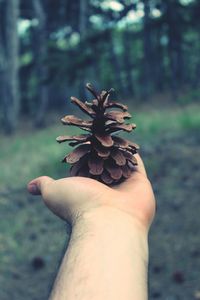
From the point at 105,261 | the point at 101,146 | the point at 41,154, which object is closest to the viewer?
the point at 105,261

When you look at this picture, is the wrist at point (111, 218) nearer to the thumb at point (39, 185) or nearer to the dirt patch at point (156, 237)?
the thumb at point (39, 185)

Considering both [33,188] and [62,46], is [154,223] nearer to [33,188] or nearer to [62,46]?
[33,188]

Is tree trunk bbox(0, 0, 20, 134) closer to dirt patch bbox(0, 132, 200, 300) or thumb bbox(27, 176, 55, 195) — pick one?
dirt patch bbox(0, 132, 200, 300)

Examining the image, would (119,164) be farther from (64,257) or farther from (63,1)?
(63,1)

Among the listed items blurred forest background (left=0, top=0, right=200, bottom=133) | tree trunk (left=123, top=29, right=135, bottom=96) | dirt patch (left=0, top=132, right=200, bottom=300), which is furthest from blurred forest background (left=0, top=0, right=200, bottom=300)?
tree trunk (left=123, top=29, right=135, bottom=96)

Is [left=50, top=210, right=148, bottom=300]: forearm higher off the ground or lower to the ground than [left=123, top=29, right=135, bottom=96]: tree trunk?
lower

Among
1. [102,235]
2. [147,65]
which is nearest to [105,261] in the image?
[102,235]

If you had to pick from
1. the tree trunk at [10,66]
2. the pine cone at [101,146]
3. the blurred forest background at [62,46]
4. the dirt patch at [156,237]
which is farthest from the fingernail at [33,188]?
the tree trunk at [10,66]
